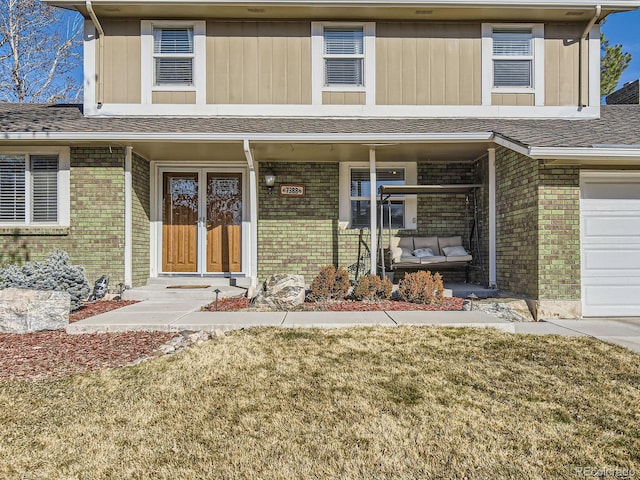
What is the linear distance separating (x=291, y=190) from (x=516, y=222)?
13.4ft

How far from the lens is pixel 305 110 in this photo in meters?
8.38

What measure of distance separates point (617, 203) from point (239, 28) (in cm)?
720

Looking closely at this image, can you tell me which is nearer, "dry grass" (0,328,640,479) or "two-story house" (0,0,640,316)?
"dry grass" (0,328,640,479)

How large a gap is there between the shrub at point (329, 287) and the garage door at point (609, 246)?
11.4ft

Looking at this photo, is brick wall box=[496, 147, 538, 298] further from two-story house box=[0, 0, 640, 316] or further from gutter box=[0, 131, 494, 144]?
gutter box=[0, 131, 494, 144]

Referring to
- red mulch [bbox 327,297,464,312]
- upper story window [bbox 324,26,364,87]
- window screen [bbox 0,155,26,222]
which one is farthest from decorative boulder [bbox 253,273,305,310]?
window screen [bbox 0,155,26,222]

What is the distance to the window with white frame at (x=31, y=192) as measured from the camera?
24.6 ft

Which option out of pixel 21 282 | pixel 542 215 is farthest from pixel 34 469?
pixel 542 215

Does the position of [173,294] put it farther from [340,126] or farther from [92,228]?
[340,126]

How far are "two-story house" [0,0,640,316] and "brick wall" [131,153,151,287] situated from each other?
0.16 ft

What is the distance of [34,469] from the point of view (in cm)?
220

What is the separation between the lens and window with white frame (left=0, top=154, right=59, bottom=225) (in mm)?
7504

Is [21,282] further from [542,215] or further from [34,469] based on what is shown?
[542,215]

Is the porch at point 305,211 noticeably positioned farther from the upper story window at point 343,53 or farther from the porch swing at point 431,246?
the upper story window at point 343,53
